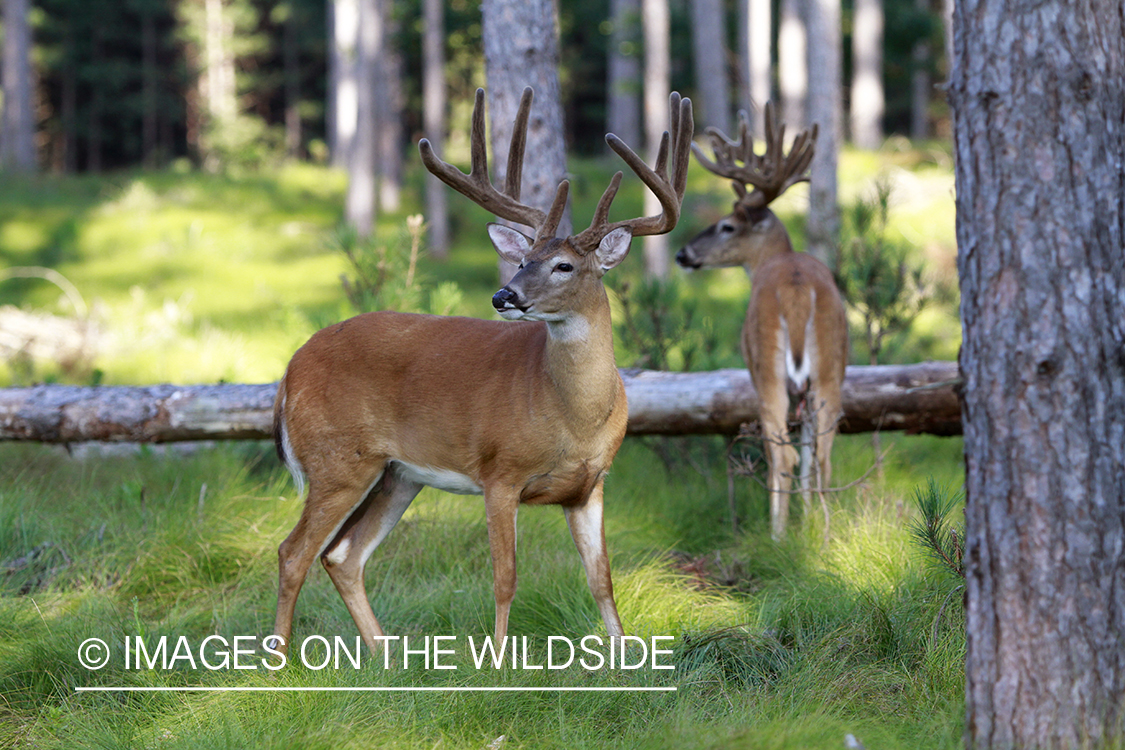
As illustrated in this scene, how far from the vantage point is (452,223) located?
16797mm

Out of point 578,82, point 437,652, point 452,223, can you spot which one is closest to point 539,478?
point 437,652

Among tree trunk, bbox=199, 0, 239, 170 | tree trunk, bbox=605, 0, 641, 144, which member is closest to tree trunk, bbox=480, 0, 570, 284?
tree trunk, bbox=605, 0, 641, 144

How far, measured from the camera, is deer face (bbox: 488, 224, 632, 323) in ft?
11.3

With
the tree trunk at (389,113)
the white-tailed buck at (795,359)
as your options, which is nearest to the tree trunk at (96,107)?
the tree trunk at (389,113)

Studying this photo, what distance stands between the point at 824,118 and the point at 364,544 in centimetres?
768

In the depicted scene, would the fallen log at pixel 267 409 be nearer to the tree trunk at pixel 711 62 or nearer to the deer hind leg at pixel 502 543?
the deer hind leg at pixel 502 543

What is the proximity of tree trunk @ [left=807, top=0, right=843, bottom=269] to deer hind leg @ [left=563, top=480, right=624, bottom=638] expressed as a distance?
→ 506 cm

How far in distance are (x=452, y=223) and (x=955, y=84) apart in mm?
14617

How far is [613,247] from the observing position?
3.78 metres

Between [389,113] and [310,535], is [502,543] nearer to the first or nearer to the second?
[310,535]

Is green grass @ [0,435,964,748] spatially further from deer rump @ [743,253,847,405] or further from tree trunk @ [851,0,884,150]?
tree trunk @ [851,0,884,150]

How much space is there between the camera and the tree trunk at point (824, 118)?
8.90 meters

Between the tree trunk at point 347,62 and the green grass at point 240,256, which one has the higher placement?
the tree trunk at point 347,62

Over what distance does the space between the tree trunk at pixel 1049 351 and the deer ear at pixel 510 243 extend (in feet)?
6.02
